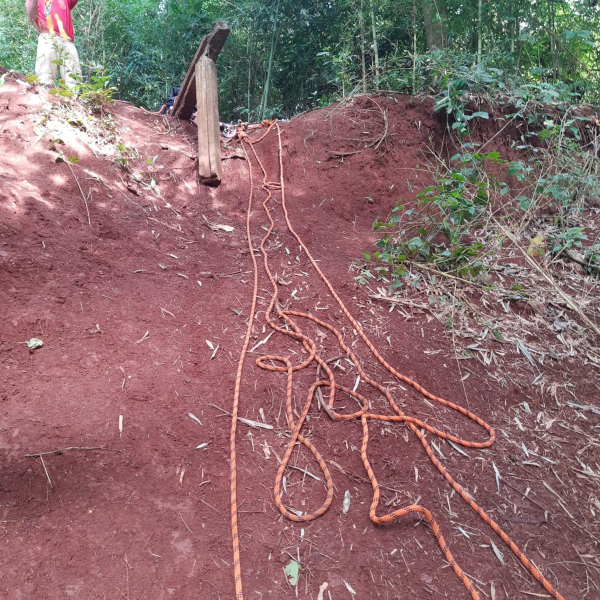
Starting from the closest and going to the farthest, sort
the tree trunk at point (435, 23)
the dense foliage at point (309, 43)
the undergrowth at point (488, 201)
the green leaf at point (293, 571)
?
the green leaf at point (293, 571), the undergrowth at point (488, 201), the dense foliage at point (309, 43), the tree trunk at point (435, 23)

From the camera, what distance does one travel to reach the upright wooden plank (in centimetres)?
405

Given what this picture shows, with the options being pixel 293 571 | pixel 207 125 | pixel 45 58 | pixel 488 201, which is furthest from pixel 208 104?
pixel 293 571

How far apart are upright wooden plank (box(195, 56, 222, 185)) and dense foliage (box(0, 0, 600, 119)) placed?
1778 millimetres

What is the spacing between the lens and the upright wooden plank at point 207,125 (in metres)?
4.05

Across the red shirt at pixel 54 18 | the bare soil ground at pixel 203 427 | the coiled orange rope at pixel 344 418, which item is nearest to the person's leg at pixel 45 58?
the red shirt at pixel 54 18

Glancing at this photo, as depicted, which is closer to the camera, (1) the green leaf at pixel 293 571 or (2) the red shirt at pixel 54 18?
(1) the green leaf at pixel 293 571

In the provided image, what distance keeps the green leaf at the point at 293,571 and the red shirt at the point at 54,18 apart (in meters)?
5.04

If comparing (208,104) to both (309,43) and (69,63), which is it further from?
(309,43)

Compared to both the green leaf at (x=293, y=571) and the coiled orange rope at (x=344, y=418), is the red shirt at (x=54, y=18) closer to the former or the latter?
the coiled orange rope at (x=344, y=418)

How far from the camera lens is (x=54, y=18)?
401cm

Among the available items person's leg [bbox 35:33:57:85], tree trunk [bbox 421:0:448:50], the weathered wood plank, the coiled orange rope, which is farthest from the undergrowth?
person's leg [bbox 35:33:57:85]

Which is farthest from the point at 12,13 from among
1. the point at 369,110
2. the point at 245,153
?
the point at 369,110

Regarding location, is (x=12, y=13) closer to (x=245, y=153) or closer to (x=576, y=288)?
(x=245, y=153)

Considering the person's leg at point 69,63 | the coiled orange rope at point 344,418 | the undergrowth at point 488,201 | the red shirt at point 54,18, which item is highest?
the red shirt at point 54,18
